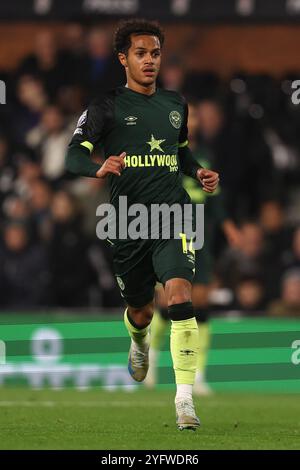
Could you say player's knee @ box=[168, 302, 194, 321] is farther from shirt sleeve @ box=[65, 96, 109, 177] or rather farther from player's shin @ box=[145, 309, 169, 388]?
player's shin @ box=[145, 309, 169, 388]

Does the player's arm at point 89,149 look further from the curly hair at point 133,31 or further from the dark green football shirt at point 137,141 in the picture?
the curly hair at point 133,31

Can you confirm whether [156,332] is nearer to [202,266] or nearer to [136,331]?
[202,266]

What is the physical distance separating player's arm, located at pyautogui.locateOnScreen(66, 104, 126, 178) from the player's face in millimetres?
310

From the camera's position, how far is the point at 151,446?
6984 millimetres

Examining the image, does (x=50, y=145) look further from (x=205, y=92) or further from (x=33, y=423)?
(x=33, y=423)

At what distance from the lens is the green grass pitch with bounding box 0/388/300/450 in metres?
7.20

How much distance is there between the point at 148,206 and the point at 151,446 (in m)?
1.66

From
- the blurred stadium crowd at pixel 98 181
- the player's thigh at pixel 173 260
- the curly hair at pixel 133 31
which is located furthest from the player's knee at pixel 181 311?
the blurred stadium crowd at pixel 98 181

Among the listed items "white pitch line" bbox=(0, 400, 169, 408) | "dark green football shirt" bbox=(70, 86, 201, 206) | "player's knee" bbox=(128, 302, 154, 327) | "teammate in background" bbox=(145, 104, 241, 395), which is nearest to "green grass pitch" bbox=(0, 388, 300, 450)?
"white pitch line" bbox=(0, 400, 169, 408)

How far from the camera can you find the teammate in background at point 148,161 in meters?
7.71

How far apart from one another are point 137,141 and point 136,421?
1.98 metres

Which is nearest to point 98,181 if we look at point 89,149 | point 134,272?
point 134,272

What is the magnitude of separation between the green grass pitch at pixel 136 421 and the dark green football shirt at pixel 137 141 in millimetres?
1453
